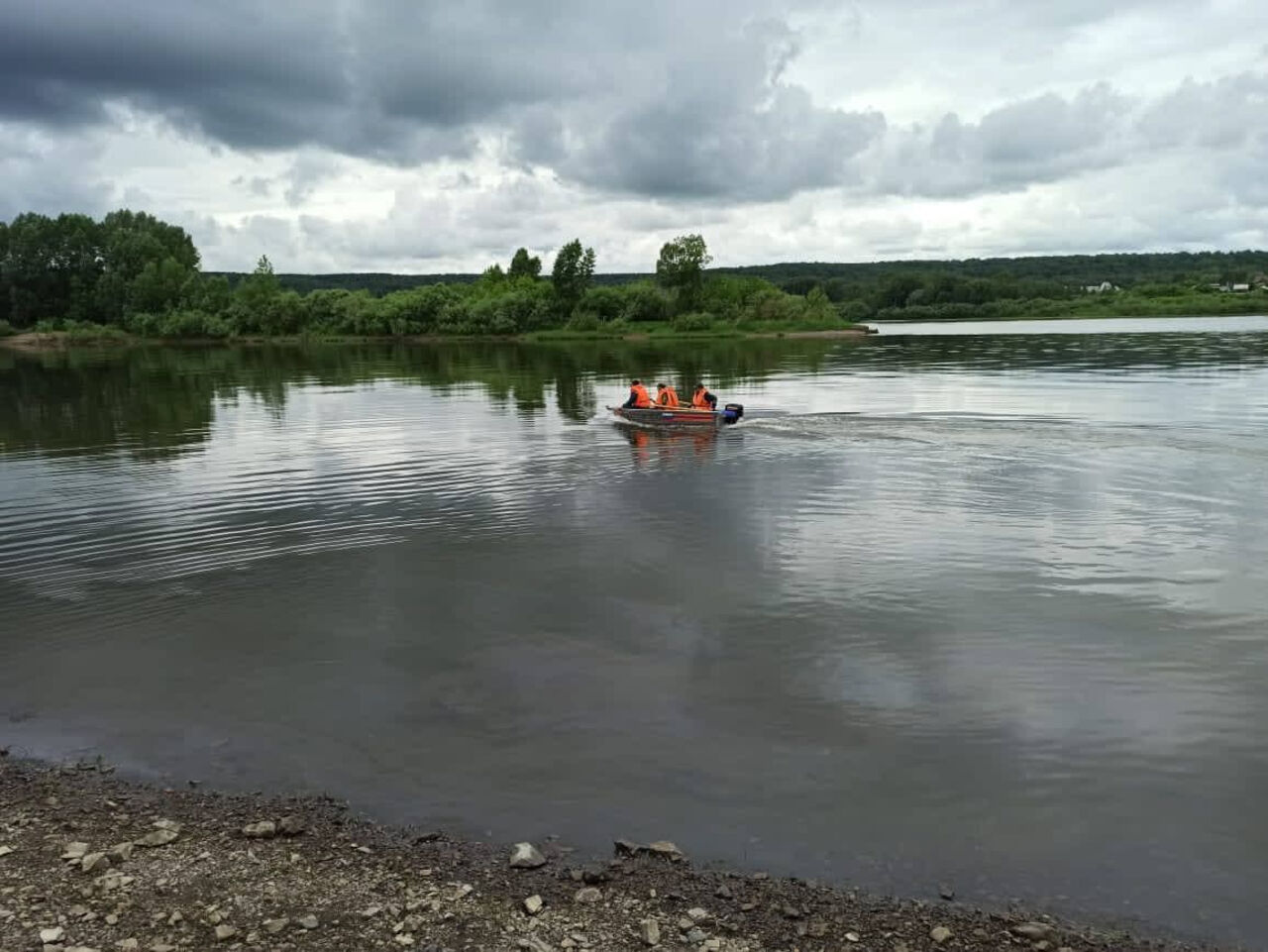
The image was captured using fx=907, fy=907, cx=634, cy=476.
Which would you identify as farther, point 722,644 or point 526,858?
point 722,644

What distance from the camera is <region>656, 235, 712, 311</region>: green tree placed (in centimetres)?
17838

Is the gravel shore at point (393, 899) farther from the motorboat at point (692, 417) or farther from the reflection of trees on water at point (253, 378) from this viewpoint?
the motorboat at point (692, 417)

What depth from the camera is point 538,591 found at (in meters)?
19.0

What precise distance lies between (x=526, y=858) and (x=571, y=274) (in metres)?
173

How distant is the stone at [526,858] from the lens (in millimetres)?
9392

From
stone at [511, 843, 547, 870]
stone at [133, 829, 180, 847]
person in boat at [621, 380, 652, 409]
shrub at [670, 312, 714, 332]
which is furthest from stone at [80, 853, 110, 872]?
shrub at [670, 312, 714, 332]

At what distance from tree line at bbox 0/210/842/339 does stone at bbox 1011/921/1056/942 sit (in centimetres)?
16176

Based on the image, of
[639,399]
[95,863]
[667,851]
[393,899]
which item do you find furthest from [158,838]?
[639,399]

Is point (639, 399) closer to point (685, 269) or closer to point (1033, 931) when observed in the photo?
point (1033, 931)

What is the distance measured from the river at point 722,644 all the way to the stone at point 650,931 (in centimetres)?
157

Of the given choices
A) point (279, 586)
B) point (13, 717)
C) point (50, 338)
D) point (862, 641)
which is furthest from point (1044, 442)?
point (50, 338)

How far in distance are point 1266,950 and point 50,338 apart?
680 ft

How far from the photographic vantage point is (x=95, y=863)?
9.30 meters

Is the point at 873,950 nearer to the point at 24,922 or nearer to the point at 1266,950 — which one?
the point at 1266,950
